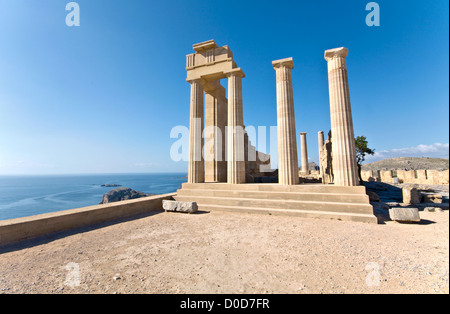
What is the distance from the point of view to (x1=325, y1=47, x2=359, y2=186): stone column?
9.70 meters

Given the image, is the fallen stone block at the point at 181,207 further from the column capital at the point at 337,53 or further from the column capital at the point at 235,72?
the column capital at the point at 337,53

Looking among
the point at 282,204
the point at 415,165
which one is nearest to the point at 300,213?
the point at 282,204

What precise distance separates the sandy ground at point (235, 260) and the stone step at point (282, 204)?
1.22 m

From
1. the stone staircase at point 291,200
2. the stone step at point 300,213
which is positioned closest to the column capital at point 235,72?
the stone staircase at point 291,200

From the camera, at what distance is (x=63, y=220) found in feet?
22.4

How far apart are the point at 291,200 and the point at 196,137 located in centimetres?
804

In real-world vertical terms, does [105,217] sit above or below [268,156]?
below

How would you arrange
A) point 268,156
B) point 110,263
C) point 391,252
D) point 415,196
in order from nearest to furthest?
point 110,263 → point 391,252 → point 415,196 → point 268,156

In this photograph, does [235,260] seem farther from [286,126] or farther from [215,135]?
[215,135]

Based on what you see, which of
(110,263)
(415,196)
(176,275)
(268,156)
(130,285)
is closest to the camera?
(130,285)

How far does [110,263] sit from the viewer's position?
166 inches
